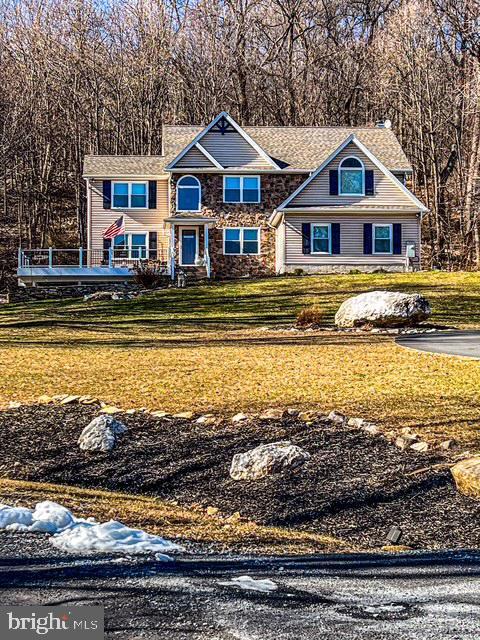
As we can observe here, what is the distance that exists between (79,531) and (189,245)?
34301mm

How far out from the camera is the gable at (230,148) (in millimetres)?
39875

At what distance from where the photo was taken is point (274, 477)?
849 centimetres

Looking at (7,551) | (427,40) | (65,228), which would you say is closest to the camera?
(7,551)

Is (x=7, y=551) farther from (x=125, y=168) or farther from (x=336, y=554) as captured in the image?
(x=125, y=168)

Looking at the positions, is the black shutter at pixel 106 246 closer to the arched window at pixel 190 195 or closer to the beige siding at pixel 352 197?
the arched window at pixel 190 195

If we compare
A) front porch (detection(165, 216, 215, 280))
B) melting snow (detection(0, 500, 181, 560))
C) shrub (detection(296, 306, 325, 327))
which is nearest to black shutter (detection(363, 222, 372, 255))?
front porch (detection(165, 216, 215, 280))

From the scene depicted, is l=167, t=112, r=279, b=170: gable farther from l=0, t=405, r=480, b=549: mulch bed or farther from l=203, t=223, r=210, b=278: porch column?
l=0, t=405, r=480, b=549: mulch bed

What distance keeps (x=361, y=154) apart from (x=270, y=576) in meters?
35.1

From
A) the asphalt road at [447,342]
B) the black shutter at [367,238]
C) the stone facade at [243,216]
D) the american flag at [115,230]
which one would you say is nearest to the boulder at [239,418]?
the asphalt road at [447,342]

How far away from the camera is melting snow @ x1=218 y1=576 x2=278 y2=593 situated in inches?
191

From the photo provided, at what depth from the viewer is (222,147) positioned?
40125 mm

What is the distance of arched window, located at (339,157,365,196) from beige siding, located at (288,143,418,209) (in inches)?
8.0

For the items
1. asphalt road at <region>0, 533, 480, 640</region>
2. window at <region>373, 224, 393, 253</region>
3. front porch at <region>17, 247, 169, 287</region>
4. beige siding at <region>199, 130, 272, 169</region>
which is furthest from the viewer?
beige siding at <region>199, 130, 272, 169</region>

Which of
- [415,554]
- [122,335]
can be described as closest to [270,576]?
[415,554]
